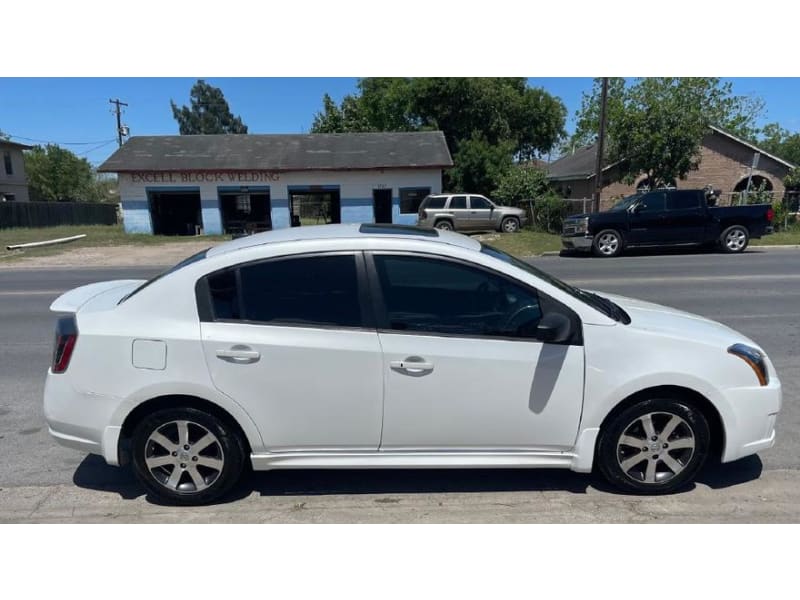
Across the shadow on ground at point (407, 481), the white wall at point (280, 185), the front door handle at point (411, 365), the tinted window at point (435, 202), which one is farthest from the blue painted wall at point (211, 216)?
the front door handle at point (411, 365)

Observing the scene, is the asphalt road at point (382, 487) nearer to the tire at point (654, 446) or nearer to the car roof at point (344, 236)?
the tire at point (654, 446)

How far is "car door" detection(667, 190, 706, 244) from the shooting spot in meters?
15.1

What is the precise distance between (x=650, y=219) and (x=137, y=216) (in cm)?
2356

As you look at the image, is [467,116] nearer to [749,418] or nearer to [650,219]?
[650,219]

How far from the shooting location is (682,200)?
1514cm

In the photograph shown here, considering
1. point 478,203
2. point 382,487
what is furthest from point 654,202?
point 382,487

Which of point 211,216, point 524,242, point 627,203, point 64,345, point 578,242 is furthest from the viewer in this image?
point 211,216

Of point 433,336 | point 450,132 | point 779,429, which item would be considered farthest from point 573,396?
point 450,132

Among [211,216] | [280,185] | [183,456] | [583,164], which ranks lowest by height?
[183,456]

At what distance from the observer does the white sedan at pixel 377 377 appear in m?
2.92

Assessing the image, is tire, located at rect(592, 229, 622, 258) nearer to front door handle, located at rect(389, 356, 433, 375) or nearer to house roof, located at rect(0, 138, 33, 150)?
front door handle, located at rect(389, 356, 433, 375)

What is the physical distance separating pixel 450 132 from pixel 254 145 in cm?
1476

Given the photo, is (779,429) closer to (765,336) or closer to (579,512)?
(579,512)

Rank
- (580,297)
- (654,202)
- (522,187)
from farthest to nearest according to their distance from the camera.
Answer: (522,187)
(654,202)
(580,297)
